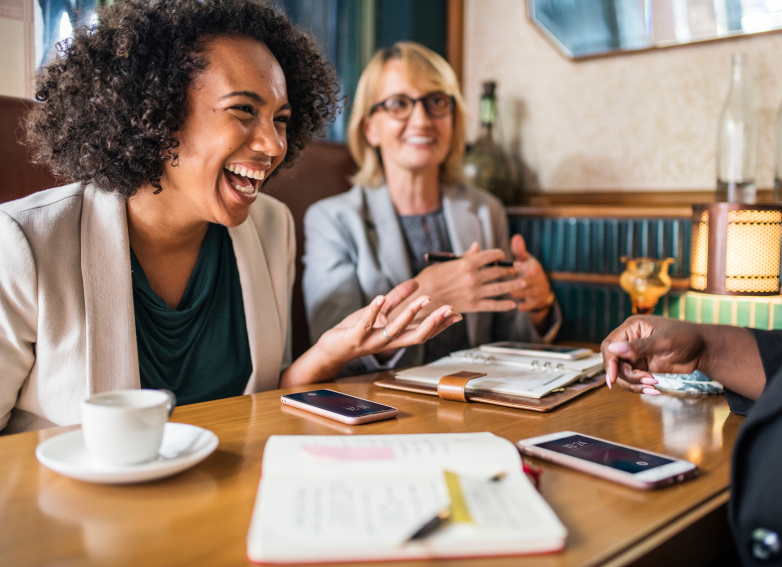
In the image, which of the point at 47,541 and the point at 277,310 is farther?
the point at 277,310

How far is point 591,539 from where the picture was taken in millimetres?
637

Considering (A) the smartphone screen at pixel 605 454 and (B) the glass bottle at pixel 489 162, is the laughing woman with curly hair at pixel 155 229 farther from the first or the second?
(B) the glass bottle at pixel 489 162

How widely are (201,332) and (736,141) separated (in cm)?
171

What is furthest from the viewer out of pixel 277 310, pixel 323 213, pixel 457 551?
pixel 323 213

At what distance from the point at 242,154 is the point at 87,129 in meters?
0.32

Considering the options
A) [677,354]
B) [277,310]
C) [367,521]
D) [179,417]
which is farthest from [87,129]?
[677,354]

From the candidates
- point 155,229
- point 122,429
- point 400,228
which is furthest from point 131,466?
point 400,228

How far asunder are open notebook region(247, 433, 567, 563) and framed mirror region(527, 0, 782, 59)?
1.91 metres

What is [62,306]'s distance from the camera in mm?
1179

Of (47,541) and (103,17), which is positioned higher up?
(103,17)

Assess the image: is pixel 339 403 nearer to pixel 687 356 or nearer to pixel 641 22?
pixel 687 356

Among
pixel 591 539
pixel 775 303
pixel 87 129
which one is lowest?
pixel 591 539

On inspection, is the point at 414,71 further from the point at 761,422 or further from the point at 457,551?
the point at 457,551

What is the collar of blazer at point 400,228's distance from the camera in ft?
6.49
